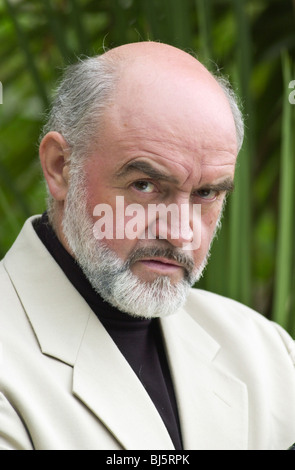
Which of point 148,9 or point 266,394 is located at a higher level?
point 148,9

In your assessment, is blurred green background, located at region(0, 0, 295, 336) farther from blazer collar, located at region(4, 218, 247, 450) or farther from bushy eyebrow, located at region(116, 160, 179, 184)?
bushy eyebrow, located at region(116, 160, 179, 184)

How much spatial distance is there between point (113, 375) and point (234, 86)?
3.78 ft

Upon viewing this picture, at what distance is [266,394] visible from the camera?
2008 mm

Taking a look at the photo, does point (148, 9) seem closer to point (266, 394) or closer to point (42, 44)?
point (42, 44)

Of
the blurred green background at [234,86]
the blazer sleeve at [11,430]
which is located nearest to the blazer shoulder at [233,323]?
the blurred green background at [234,86]

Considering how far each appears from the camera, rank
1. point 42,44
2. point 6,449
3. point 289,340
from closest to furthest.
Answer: point 6,449 < point 289,340 < point 42,44

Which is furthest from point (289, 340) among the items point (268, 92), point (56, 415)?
point (268, 92)

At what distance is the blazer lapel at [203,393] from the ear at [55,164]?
397 mm

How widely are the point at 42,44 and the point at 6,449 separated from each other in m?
1.90

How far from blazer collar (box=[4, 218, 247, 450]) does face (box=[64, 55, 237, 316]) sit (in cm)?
10

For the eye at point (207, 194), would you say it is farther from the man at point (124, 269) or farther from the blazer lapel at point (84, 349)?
the blazer lapel at point (84, 349)

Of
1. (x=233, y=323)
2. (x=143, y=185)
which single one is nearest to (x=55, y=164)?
(x=143, y=185)

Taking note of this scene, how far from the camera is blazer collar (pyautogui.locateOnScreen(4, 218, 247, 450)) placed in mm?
1695

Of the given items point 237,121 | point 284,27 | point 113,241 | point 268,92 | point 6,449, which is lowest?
point 6,449
